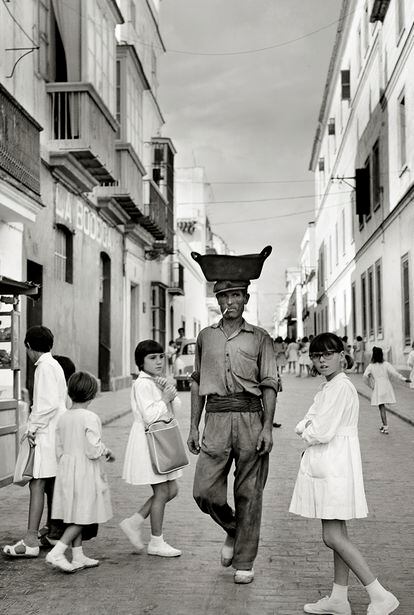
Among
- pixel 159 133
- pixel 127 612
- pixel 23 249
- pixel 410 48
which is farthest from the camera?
pixel 159 133

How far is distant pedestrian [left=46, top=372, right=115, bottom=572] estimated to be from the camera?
5.13m

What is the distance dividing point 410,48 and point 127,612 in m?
19.2

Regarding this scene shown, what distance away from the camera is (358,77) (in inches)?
1236

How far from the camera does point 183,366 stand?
24.0m

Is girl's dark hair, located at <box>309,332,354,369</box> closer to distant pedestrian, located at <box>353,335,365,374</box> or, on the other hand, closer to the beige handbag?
the beige handbag

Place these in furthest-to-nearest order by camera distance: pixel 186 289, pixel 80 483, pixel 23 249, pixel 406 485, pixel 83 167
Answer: pixel 186 289, pixel 83 167, pixel 23 249, pixel 406 485, pixel 80 483

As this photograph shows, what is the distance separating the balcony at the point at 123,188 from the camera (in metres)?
19.4

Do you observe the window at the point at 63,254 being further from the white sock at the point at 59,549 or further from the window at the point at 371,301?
the window at the point at 371,301

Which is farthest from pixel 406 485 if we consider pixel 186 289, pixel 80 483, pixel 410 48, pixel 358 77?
pixel 186 289

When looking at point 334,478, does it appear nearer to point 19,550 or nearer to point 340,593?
point 340,593

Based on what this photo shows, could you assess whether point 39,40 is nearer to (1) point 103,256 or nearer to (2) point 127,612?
(1) point 103,256

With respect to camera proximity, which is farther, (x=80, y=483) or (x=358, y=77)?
(x=358, y=77)

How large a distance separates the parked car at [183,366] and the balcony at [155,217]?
3.63 m

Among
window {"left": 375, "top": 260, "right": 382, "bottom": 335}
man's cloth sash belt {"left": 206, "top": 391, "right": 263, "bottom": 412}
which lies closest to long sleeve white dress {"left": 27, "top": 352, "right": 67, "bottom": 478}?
man's cloth sash belt {"left": 206, "top": 391, "right": 263, "bottom": 412}
